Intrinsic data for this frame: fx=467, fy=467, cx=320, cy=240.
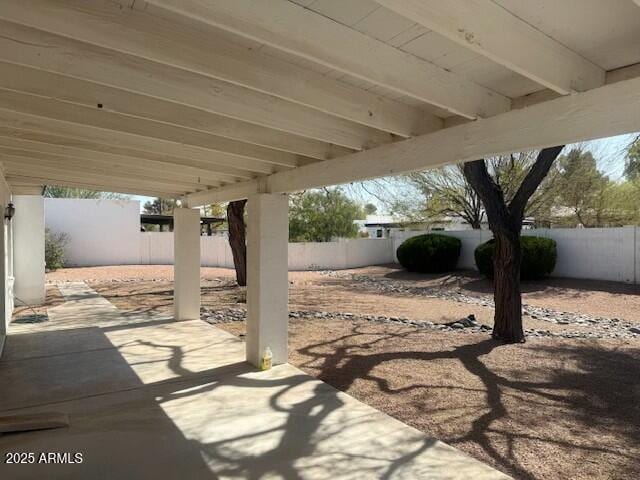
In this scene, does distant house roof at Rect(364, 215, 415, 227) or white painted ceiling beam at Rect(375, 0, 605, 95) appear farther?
distant house roof at Rect(364, 215, 415, 227)

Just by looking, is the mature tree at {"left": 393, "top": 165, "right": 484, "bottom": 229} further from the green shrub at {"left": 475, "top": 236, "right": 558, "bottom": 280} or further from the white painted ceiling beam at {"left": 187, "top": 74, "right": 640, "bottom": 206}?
the white painted ceiling beam at {"left": 187, "top": 74, "right": 640, "bottom": 206}

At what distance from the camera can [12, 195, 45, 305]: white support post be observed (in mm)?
10078

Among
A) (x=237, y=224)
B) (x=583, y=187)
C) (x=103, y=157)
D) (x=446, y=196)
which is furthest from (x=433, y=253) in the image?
(x=103, y=157)

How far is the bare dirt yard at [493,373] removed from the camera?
3518 mm

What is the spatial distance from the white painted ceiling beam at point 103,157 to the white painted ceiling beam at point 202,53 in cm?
245

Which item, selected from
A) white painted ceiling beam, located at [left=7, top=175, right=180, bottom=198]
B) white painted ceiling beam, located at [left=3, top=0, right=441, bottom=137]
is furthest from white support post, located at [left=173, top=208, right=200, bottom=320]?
white painted ceiling beam, located at [left=3, top=0, right=441, bottom=137]

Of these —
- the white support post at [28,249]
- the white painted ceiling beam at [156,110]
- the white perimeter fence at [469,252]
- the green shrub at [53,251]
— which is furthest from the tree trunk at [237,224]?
the green shrub at [53,251]

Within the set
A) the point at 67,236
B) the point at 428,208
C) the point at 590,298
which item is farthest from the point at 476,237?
the point at 67,236

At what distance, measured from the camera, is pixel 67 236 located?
20.6 m

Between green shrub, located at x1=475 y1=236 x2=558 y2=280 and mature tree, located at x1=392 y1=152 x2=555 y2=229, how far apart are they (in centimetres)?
180

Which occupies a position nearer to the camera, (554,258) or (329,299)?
(329,299)

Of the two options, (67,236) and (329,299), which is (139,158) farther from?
(67,236)

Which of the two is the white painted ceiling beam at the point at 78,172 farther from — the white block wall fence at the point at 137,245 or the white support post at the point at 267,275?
the white block wall fence at the point at 137,245

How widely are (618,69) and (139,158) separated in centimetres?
420
